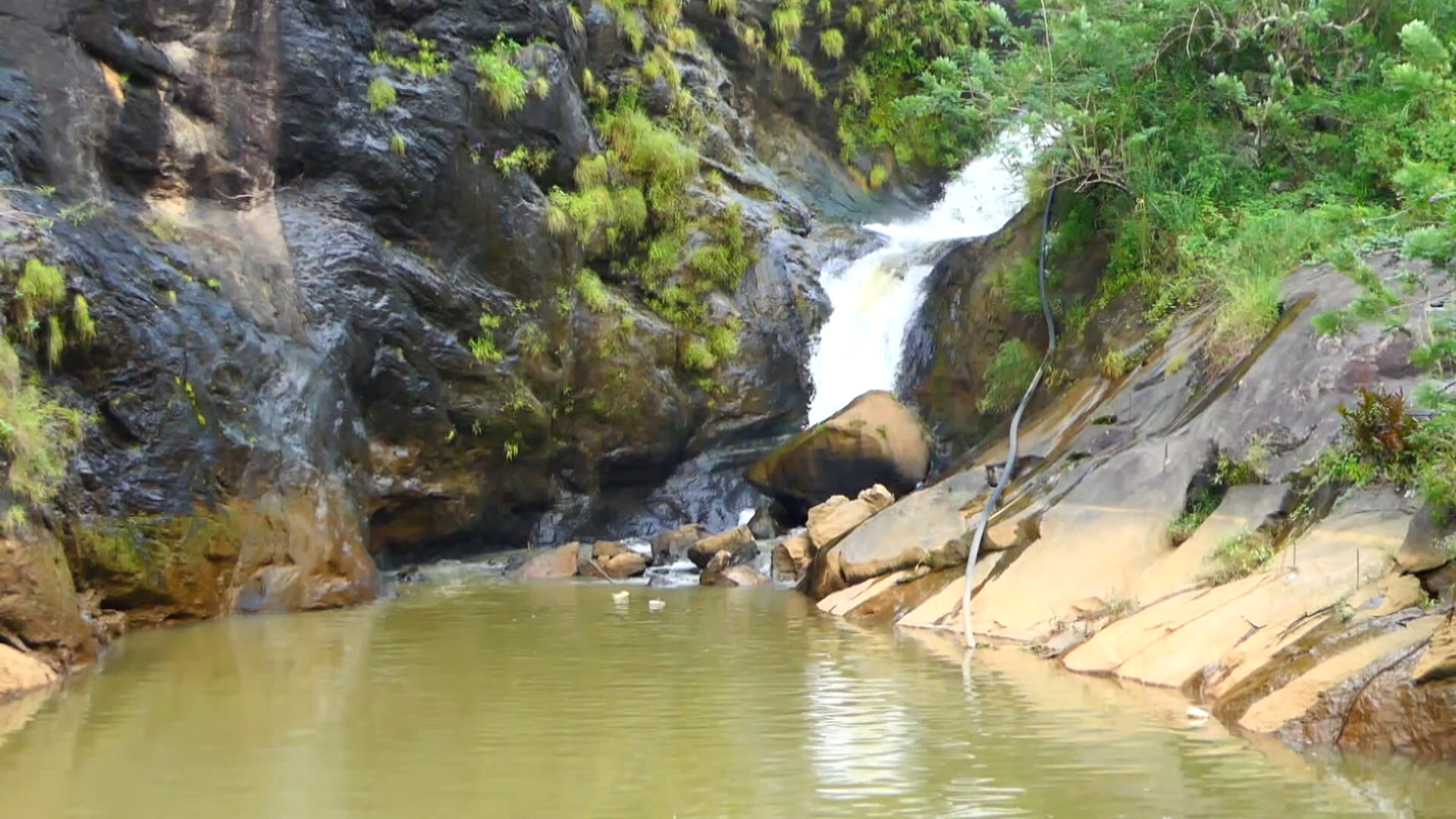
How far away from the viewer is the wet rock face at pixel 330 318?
41.8ft

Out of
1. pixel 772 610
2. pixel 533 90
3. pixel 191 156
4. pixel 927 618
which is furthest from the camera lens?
pixel 533 90

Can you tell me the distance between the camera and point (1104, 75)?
1563cm

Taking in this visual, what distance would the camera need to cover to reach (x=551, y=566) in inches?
675

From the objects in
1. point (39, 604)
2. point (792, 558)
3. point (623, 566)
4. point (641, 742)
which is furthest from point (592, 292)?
point (641, 742)

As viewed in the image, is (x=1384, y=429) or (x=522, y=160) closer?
(x=1384, y=429)

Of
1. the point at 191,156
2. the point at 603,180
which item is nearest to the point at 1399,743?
the point at 191,156

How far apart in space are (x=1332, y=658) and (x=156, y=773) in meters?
6.09

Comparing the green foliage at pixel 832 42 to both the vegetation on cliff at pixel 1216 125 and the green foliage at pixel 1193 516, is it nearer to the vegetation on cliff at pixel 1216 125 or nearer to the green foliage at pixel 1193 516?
the vegetation on cliff at pixel 1216 125

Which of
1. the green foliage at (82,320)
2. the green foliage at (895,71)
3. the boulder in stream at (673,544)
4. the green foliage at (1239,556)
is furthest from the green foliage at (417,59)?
the green foliage at (895,71)

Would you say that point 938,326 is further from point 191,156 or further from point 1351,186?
point 191,156

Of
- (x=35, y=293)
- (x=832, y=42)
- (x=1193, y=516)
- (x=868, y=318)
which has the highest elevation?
(x=832, y=42)

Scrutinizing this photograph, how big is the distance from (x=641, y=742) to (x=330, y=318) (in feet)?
33.1

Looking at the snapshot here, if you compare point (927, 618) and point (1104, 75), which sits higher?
point (1104, 75)

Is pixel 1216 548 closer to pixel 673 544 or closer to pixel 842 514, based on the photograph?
pixel 842 514
